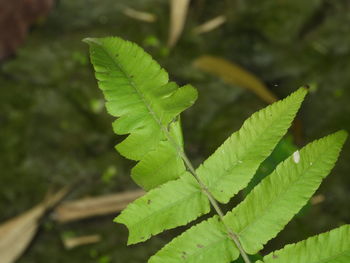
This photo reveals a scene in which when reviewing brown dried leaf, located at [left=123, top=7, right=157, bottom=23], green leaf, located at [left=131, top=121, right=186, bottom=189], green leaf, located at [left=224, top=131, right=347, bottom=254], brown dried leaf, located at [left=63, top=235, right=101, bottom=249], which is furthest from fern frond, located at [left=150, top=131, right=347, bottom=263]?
brown dried leaf, located at [left=123, top=7, right=157, bottom=23]

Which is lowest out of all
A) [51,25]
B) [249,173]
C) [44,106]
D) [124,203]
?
[124,203]

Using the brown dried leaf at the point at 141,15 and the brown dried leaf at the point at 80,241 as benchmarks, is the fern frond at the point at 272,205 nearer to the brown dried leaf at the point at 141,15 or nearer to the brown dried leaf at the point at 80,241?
the brown dried leaf at the point at 80,241

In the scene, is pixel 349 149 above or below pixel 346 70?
below

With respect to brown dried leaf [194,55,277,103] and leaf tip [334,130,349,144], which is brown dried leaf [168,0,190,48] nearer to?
brown dried leaf [194,55,277,103]

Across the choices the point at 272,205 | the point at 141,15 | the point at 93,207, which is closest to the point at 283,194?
the point at 272,205

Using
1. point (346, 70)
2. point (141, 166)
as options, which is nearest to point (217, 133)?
point (346, 70)

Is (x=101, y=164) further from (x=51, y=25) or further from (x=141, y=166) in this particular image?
(x=141, y=166)
